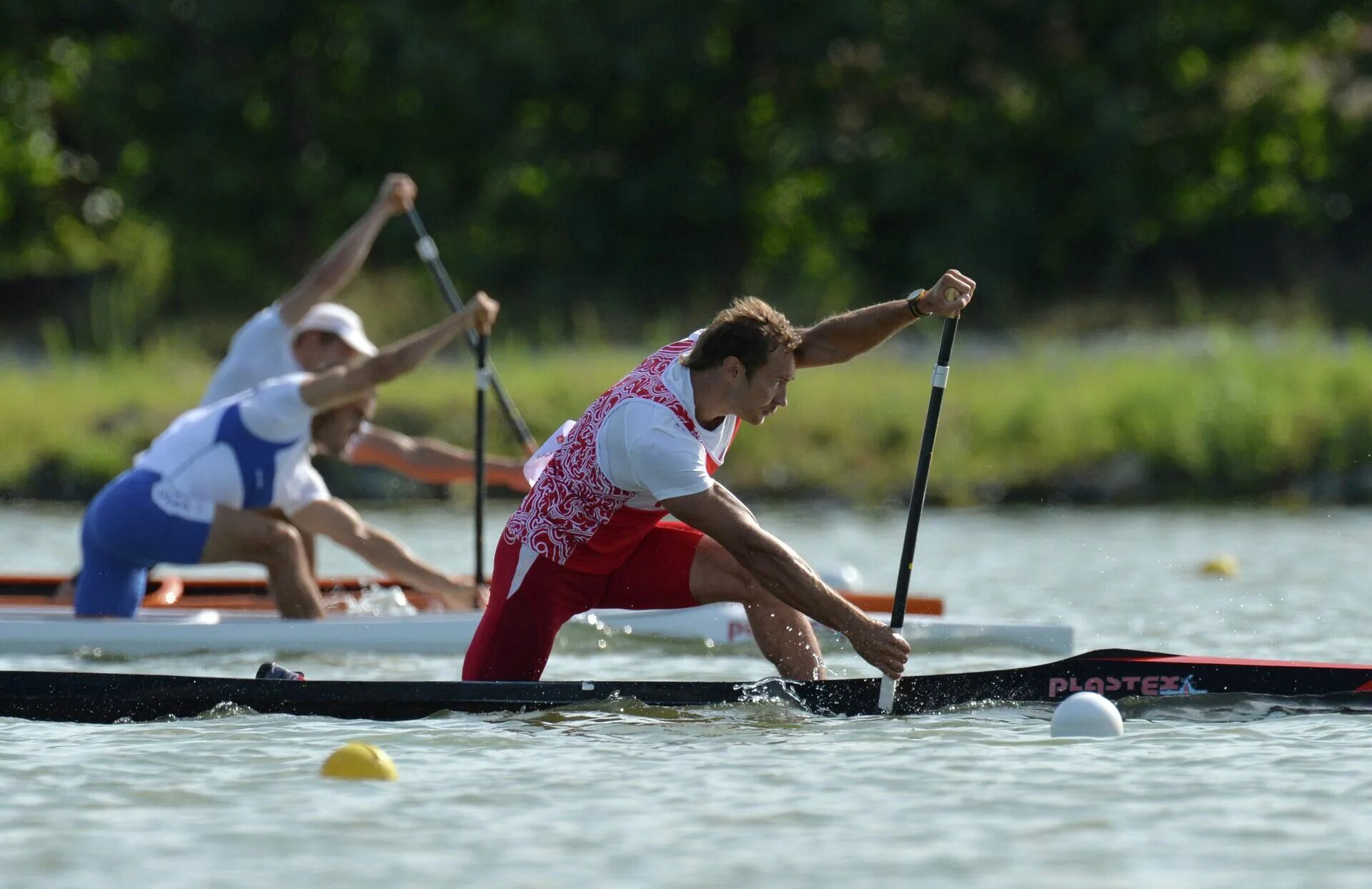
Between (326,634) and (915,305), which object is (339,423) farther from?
(915,305)

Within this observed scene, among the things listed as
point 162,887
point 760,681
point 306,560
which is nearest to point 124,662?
point 306,560

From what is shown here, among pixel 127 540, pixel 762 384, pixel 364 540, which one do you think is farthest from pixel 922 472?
pixel 127 540

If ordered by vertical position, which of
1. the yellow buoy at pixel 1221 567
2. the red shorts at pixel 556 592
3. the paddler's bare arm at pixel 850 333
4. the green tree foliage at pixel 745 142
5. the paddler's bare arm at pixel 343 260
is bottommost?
the red shorts at pixel 556 592

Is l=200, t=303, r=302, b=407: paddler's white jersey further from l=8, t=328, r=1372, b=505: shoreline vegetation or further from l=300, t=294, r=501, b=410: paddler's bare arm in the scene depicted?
l=8, t=328, r=1372, b=505: shoreline vegetation

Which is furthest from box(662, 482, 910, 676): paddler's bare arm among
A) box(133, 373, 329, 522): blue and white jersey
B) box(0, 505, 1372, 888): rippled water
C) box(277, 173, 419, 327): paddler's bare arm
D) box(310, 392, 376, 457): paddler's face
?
box(277, 173, 419, 327): paddler's bare arm

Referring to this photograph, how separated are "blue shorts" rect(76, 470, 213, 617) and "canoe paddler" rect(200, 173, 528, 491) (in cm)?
89

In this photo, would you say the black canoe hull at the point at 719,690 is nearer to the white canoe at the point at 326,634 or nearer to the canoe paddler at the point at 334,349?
the white canoe at the point at 326,634

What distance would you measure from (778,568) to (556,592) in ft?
2.78

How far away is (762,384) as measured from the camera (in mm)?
5828

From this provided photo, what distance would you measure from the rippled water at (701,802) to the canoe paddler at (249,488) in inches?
70.0

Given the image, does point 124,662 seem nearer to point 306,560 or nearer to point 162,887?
point 306,560

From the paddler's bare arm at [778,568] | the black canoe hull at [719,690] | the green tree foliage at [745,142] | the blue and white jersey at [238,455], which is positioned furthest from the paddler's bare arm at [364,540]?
the green tree foliage at [745,142]

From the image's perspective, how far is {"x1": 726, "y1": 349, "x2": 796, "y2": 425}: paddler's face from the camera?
19.1 ft

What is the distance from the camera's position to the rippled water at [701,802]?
474cm
